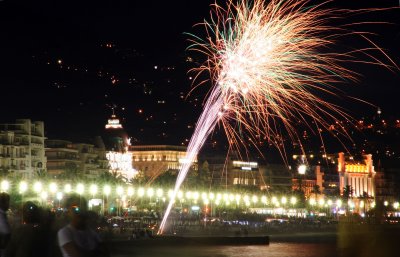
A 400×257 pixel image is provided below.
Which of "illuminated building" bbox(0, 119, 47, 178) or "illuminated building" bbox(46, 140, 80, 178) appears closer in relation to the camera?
"illuminated building" bbox(0, 119, 47, 178)

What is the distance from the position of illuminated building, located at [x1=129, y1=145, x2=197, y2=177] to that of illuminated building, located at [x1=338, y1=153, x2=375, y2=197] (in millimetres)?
29569

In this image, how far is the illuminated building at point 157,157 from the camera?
122 meters

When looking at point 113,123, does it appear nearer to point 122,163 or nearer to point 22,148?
point 122,163

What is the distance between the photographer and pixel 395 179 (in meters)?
144

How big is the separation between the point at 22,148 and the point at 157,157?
52.9 m

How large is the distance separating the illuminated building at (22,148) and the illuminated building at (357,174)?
70777 mm

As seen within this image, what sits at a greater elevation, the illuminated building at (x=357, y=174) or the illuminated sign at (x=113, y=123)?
the illuminated sign at (x=113, y=123)

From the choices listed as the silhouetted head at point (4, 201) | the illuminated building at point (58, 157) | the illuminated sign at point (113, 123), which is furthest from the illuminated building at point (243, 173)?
the silhouetted head at point (4, 201)

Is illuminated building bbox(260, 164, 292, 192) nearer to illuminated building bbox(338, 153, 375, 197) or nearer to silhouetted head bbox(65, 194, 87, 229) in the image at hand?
illuminated building bbox(338, 153, 375, 197)

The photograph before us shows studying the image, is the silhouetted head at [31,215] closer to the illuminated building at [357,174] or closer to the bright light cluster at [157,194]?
the bright light cluster at [157,194]

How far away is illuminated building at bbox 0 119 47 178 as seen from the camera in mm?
68562

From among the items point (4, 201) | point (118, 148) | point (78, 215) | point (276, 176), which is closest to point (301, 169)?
point (276, 176)

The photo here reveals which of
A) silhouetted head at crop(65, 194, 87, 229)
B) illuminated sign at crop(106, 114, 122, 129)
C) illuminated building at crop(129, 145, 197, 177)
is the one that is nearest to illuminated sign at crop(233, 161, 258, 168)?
illuminated building at crop(129, 145, 197, 177)

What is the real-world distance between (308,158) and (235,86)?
4284 inches
